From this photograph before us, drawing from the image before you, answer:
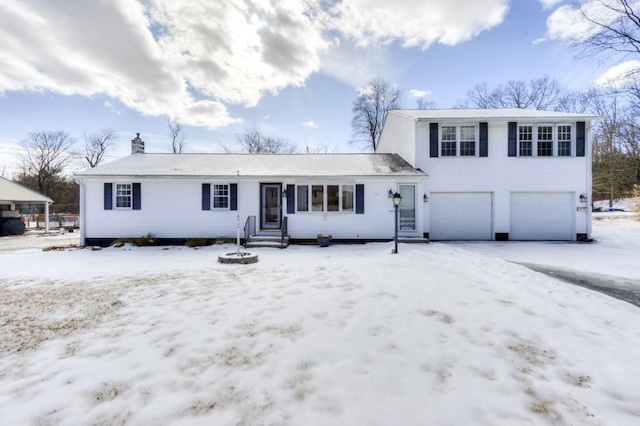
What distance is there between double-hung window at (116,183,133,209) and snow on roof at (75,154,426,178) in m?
0.57

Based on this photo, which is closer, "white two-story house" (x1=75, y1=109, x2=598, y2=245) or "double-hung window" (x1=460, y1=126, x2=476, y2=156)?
"white two-story house" (x1=75, y1=109, x2=598, y2=245)

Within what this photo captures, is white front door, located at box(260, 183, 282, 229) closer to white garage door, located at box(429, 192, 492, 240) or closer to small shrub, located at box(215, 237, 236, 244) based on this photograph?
small shrub, located at box(215, 237, 236, 244)

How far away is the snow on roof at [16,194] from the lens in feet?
63.1

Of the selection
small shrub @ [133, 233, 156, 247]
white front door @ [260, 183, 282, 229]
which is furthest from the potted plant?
small shrub @ [133, 233, 156, 247]

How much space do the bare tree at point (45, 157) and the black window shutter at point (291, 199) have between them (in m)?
37.7

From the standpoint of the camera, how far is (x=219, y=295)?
208 inches

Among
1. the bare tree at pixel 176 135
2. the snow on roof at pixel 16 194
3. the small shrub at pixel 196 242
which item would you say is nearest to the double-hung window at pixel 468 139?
the small shrub at pixel 196 242

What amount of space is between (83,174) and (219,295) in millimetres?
10523

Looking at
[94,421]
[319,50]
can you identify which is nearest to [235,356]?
[94,421]

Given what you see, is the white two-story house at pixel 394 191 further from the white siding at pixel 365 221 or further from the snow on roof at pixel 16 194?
the snow on roof at pixel 16 194

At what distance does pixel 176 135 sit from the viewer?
Result: 35625 millimetres

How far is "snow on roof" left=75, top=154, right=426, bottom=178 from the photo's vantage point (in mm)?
11969

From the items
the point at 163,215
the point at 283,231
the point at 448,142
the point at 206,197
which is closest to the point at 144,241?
the point at 163,215

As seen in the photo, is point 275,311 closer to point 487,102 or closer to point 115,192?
point 115,192
